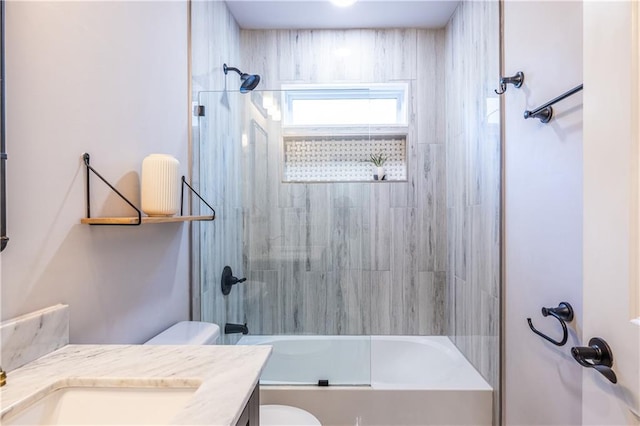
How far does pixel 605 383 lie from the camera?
2.16 ft

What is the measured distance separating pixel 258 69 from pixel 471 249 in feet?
6.76

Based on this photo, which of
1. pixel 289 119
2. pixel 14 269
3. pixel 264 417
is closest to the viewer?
pixel 14 269

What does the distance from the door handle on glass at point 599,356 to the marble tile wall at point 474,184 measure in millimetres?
1065

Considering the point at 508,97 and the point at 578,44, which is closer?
the point at 578,44

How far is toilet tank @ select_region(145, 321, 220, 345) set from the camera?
4.39ft

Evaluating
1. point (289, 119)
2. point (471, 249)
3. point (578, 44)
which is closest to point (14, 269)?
point (289, 119)

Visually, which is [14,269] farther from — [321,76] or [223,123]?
[321,76]

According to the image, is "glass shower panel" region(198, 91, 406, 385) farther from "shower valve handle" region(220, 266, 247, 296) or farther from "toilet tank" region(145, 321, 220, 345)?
"toilet tank" region(145, 321, 220, 345)

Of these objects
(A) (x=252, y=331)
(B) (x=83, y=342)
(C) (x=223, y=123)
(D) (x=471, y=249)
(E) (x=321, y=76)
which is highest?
(E) (x=321, y=76)

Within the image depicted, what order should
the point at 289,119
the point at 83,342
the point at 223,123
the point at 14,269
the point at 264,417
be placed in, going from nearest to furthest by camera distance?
1. the point at 14,269
2. the point at 83,342
3. the point at 264,417
4. the point at 223,123
5. the point at 289,119

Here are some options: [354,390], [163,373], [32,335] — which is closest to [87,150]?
[32,335]

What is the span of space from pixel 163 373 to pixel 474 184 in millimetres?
1948

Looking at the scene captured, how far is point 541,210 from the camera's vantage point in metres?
1.34

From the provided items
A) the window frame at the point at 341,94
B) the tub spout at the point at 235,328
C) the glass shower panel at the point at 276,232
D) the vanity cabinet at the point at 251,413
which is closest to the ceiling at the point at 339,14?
the window frame at the point at 341,94
